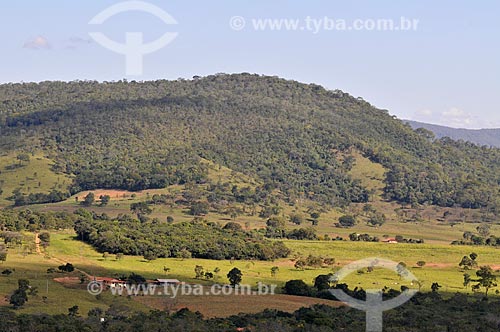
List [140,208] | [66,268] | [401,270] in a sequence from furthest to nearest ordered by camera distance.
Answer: [140,208]
[401,270]
[66,268]

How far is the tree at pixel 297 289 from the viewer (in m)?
74.8

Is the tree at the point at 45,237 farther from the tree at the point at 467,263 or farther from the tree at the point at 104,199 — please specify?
the tree at the point at 104,199

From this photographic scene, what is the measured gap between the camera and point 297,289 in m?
74.9

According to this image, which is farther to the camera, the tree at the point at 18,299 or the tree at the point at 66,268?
the tree at the point at 66,268

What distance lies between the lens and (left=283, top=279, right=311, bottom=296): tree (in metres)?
74.8

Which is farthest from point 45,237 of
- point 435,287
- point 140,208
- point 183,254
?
point 140,208

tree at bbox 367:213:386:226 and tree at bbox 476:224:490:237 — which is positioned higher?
tree at bbox 367:213:386:226

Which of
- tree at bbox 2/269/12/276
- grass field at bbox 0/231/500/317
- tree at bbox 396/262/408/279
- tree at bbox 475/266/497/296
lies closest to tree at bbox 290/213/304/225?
grass field at bbox 0/231/500/317

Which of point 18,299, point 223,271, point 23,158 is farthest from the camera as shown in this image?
point 23,158

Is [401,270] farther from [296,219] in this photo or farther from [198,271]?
[296,219]

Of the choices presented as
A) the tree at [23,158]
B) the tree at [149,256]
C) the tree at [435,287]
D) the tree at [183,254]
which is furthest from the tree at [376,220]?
the tree at [435,287]

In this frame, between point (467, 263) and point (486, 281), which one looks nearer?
point (486, 281)

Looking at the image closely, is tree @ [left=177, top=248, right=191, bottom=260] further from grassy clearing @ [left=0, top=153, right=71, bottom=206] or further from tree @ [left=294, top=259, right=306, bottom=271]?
grassy clearing @ [left=0, top=153, right=71, bottom=206]

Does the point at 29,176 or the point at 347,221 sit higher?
the point at 29,176
